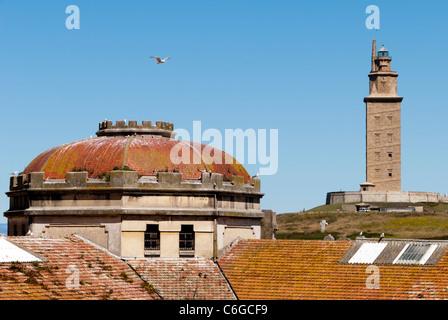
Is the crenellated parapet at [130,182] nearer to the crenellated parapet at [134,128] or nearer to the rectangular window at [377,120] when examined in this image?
the crenellated parapet at [134,128]

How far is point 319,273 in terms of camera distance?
1404 inches

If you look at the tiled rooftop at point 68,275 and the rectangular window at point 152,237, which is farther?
the rectangular window at point 152,237

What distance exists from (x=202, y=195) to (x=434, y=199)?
374 feet

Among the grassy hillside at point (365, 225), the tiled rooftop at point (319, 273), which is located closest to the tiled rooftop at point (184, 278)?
the tiled rooftop at point (319, 273)

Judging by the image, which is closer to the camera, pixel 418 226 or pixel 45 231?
pixel 45 231

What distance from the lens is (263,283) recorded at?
1421 inches

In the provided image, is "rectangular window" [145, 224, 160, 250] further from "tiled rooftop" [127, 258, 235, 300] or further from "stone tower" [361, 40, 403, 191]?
"stone tower" [361, 40, 403, 191]

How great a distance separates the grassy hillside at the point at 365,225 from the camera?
341 feet

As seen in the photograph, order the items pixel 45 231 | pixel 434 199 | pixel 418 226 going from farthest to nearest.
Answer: pixel 434 199 < pixel 418 226 < pixel 45 231

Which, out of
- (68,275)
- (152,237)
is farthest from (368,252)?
(68,275)

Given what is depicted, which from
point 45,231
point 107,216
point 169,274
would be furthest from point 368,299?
point 45,231

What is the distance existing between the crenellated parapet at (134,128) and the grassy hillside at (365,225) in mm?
58442

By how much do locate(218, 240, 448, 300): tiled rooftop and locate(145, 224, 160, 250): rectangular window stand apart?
2.84 m
